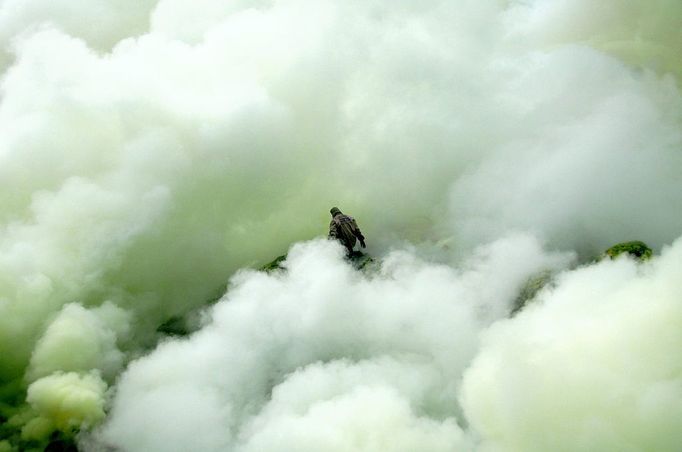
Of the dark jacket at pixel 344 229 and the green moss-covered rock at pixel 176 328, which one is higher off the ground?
the dark jacket at pixel 344 229

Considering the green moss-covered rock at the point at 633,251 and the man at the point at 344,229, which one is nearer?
the green moss-covered rock at the point at 633,251

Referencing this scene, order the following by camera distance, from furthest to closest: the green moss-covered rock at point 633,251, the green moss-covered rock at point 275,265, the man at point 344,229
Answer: the green moss-covered rock at point 275,265 → the man at point 344,229 → the green moss-covered rock at point 633,251

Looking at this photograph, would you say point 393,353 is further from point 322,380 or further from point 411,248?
point 411,248

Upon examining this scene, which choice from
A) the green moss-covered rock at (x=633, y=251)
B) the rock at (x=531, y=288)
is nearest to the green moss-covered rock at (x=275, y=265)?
the rock at (x=531, y=288)

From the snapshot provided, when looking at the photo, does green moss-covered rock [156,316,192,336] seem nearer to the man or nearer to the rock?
the man

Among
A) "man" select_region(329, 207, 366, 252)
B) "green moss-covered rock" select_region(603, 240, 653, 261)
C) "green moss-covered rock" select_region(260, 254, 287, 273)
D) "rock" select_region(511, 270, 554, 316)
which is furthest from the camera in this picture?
"green moss-covered rock" select_region(260, 254, 287, 273)

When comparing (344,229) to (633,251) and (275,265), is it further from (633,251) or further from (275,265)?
(633,251)

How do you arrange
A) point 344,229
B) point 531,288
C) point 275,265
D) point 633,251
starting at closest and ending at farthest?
1. point 633,251
2. point 531,288
3. point 344,229
4. point 275,265

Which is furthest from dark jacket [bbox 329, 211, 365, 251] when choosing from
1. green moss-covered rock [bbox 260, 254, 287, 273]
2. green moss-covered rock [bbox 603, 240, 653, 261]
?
green moss-covered rock [bbox 603, 240, 653, 261]

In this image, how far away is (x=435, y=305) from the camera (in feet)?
92.5

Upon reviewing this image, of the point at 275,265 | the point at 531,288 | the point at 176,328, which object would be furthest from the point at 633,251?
the point at 176,328

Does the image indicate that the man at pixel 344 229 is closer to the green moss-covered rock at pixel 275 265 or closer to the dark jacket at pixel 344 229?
the dark jacket at pixel 344 229

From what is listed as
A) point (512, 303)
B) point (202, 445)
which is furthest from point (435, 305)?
point (202, 445)

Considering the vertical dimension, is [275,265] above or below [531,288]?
above
